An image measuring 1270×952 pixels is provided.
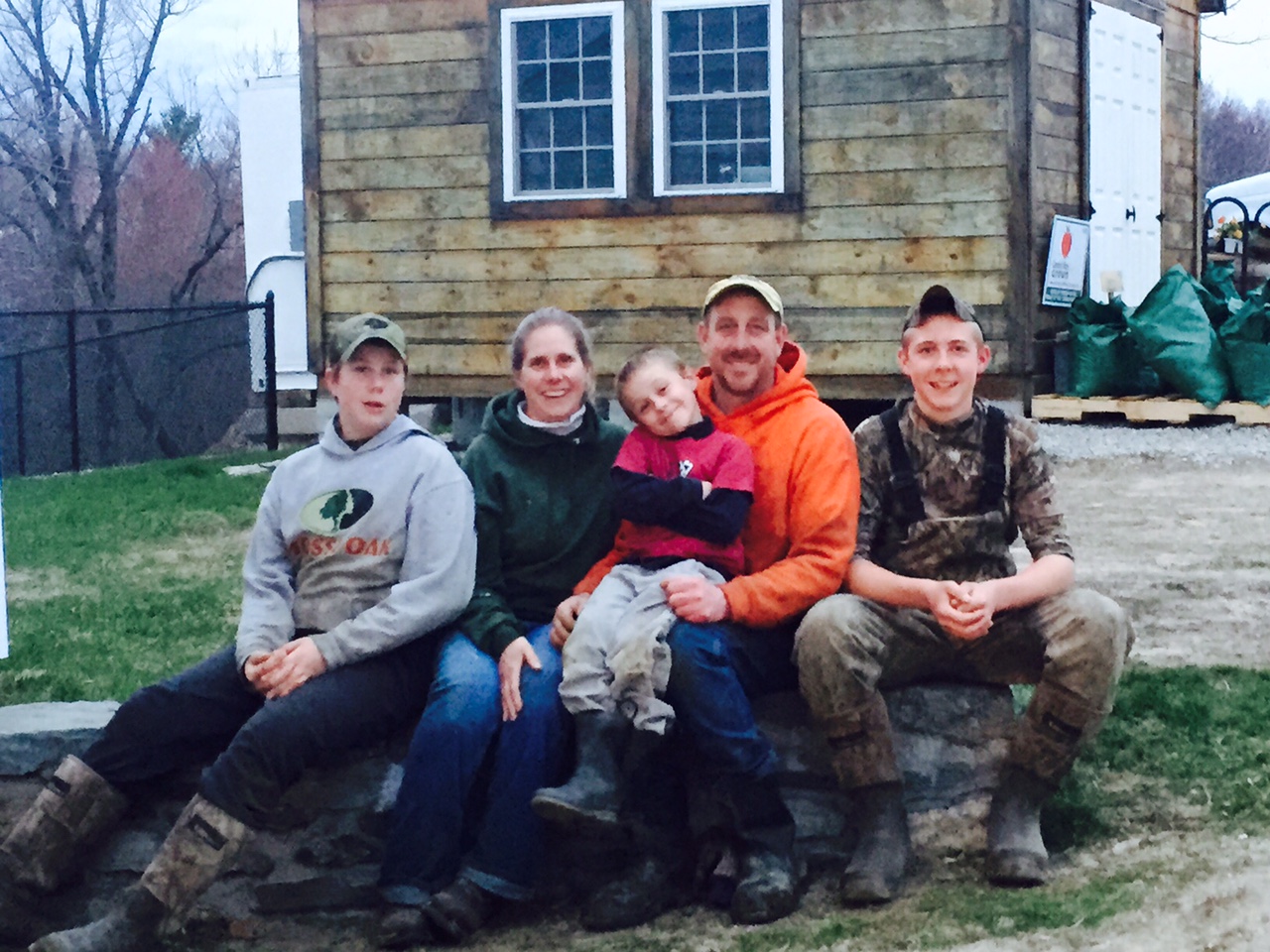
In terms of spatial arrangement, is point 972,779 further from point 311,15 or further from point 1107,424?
point 311,15

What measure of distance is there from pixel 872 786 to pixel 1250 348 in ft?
26.7

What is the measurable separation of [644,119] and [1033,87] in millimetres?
2449

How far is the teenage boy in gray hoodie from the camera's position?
353 centimetres

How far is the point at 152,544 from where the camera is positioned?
8.78 m

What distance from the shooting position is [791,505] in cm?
370

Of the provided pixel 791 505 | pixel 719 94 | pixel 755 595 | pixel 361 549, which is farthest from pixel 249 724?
pixel 719 94

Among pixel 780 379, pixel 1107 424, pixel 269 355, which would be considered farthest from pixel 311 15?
pixel 780 379

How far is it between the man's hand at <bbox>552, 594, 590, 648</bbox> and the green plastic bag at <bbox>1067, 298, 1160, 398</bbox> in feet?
26.0

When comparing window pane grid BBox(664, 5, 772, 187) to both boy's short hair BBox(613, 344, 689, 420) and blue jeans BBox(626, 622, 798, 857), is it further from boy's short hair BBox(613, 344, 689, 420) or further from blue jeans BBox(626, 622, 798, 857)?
blue jeans BBox(626, 622, 798, 857)

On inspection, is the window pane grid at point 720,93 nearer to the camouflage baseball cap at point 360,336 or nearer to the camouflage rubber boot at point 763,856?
Result: the camouflage baseball cap at point 360,336

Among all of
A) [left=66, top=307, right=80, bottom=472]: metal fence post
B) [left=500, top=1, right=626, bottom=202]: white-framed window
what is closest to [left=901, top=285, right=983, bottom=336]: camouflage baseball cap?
[left=500, top=1, right=626, bottom=202]: white-framed window

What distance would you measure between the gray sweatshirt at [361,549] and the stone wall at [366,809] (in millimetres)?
315

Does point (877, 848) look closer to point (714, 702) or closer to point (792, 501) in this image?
point (714, 702)

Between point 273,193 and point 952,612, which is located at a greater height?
point 273,193
